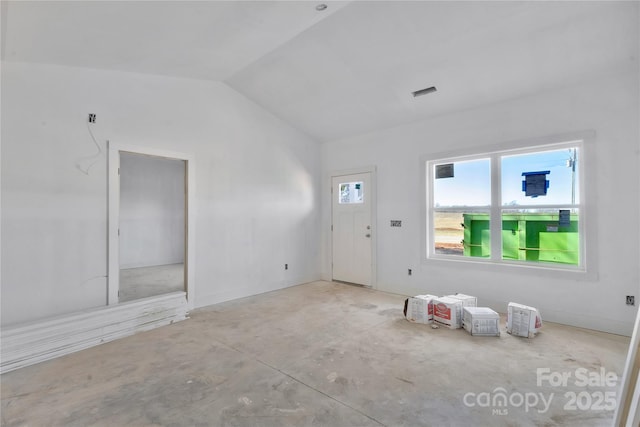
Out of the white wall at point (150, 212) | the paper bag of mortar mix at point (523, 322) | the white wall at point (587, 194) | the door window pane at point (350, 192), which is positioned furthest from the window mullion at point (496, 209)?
the white wall at point (150, 212)

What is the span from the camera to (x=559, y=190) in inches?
144

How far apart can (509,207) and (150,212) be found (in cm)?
783

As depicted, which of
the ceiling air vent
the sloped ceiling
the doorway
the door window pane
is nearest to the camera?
the sloped ceiling

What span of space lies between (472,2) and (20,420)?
4.67 metres

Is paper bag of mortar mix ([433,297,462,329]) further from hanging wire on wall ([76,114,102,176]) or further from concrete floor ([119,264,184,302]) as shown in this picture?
hanging wire on wall ([76,114,102,176])

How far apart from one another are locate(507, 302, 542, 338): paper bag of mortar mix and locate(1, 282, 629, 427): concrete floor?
0.12 m

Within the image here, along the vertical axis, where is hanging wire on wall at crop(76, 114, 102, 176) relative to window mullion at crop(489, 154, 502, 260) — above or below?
above

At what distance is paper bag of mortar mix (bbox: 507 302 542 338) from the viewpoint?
10.3 ft

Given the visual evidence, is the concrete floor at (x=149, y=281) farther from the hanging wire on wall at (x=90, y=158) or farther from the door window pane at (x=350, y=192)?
the door window pane at (x=350, y=192)

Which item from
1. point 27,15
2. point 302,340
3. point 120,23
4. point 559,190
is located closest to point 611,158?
point 559,190

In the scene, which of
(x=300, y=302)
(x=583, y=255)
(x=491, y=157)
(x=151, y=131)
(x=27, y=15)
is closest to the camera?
(x=27, y=15)

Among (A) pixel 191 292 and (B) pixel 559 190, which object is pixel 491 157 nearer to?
(B) pixel 559 190

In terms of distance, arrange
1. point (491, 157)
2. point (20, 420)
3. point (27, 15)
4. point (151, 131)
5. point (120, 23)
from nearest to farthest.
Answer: point (20, 420) < point (27, 15) < point (120, 23) < point (151, 131) < point (491, 157)

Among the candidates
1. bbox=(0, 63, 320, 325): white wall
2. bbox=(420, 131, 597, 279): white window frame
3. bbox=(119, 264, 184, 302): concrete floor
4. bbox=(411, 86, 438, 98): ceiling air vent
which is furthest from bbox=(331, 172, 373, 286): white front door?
bbox=(119, 264, 184, 302): concrete floor
